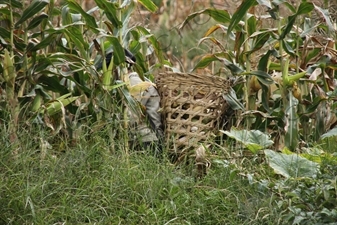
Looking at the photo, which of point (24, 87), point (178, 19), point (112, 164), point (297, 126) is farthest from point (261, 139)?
point (178, 19)

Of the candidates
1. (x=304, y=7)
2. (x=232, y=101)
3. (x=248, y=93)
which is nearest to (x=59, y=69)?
(x=232, y=101)

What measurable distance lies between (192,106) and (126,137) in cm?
57

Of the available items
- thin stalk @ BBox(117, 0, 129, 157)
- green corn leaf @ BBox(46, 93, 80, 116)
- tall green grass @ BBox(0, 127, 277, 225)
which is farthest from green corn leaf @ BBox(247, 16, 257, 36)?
green corn leaf @ BBox(46, 93, 80, 116)

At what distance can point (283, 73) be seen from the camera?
185 inches

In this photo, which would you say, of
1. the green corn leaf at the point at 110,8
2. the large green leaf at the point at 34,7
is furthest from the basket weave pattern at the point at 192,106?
the large green leaf at the point at 34,7

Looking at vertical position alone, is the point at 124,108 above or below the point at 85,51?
below

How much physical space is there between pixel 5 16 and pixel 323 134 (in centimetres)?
214

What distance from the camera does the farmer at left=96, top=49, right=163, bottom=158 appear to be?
459cm

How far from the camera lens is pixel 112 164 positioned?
4117 mm

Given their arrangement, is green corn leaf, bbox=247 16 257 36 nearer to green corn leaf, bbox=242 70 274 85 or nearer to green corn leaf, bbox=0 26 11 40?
green corn leaf, bbox=242 70 274 85

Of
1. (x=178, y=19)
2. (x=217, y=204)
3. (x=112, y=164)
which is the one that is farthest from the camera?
(x=178, y=19)

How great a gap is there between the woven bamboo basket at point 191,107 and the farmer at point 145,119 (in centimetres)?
A: 10

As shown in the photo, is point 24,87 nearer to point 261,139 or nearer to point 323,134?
point 261,139

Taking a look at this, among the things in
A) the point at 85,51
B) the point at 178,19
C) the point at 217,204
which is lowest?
the point at 178,19
